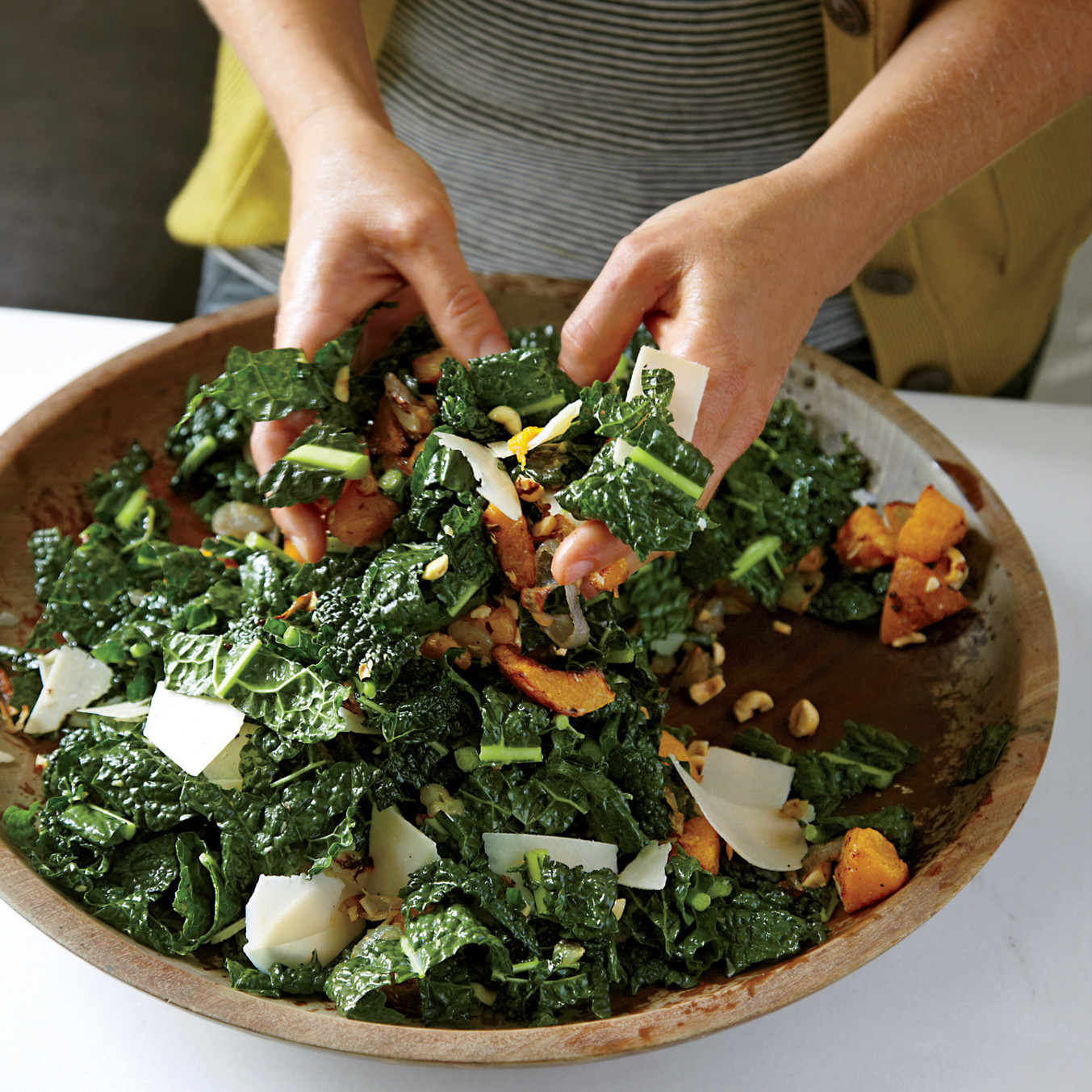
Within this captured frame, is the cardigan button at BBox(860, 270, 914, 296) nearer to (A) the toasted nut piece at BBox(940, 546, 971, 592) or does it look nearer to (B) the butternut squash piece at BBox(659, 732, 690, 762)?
(A) the toasted nut piece at BBox(940, 546, 971, 592)

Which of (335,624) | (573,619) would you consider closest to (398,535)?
(335,624)

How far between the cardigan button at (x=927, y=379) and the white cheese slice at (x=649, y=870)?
6.24 ft

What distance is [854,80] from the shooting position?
2.53 meters

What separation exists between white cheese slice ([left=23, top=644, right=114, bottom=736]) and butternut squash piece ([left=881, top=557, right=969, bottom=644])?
1.65 m

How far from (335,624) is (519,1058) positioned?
766 millimetres

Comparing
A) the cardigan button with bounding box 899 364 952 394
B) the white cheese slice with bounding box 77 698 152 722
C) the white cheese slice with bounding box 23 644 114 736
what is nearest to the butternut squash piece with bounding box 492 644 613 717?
the white cheese slice with bounding box 77 698 152 722

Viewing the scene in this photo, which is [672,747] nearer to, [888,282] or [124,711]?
[124,711]

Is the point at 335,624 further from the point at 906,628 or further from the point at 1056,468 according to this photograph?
the point at 1056,468

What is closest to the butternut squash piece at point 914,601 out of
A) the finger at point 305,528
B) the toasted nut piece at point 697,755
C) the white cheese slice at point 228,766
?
the toasted nut piece at point 697,755

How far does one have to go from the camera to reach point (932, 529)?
2.24 m

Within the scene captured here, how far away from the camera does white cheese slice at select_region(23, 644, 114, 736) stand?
196cm

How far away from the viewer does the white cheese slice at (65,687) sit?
196 centimetres

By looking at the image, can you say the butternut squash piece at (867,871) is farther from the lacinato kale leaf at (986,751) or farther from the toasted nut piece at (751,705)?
the toasted nut piece at (751,705)

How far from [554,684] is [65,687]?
971 millimetres
